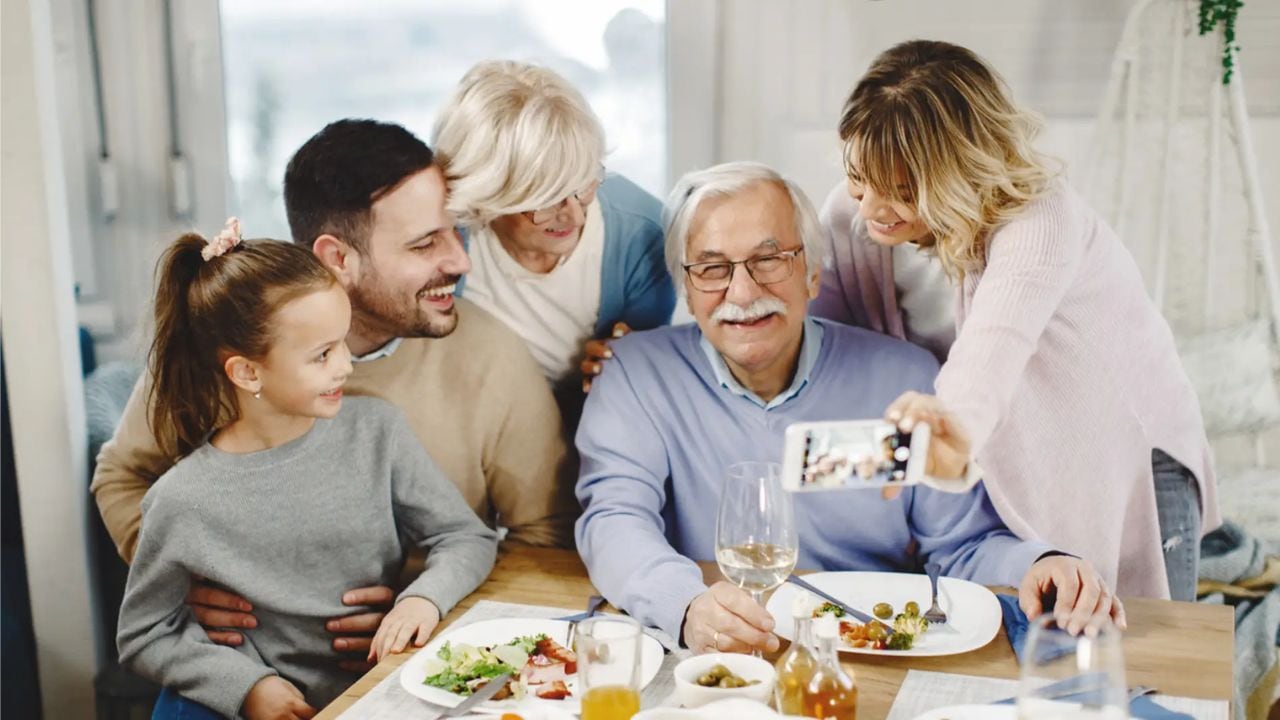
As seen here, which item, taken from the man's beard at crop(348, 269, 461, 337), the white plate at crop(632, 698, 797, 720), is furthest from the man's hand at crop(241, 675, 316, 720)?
the white plate at crop(632, 698, 797, 720)

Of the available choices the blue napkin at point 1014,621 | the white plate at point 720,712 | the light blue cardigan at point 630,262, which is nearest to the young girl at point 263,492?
the light blue cardigan at point 630,262

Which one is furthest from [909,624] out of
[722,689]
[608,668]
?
[608,668]

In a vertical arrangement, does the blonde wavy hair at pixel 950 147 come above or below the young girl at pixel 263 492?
above

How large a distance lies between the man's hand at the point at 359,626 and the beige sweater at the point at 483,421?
0.32 meters

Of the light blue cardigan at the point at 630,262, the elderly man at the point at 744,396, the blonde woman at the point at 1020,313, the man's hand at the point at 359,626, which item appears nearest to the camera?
the blonde woman at the point at 1020,313

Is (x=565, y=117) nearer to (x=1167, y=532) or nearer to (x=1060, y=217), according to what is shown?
(x=1060, y=217)

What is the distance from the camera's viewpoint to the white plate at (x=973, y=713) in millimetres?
1286

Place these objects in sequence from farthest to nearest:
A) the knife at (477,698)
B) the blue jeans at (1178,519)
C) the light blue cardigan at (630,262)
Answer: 1. the light blue cardigan at (630,262)
2. the blue jeans at (1178,519)
3. the knife at (477,698)

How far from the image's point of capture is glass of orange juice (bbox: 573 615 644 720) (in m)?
1.19

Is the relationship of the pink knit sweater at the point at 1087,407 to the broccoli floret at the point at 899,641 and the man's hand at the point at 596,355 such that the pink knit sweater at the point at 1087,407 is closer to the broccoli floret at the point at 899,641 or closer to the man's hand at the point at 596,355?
the broccoli floret at the point at 899,641

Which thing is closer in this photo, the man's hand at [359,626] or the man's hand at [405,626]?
the man's hand at [405,626]

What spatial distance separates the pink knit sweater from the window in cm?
128

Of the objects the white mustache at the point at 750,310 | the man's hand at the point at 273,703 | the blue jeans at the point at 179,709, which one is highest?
the white mustache at the point at 750,310

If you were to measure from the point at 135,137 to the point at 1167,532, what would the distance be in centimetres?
259
